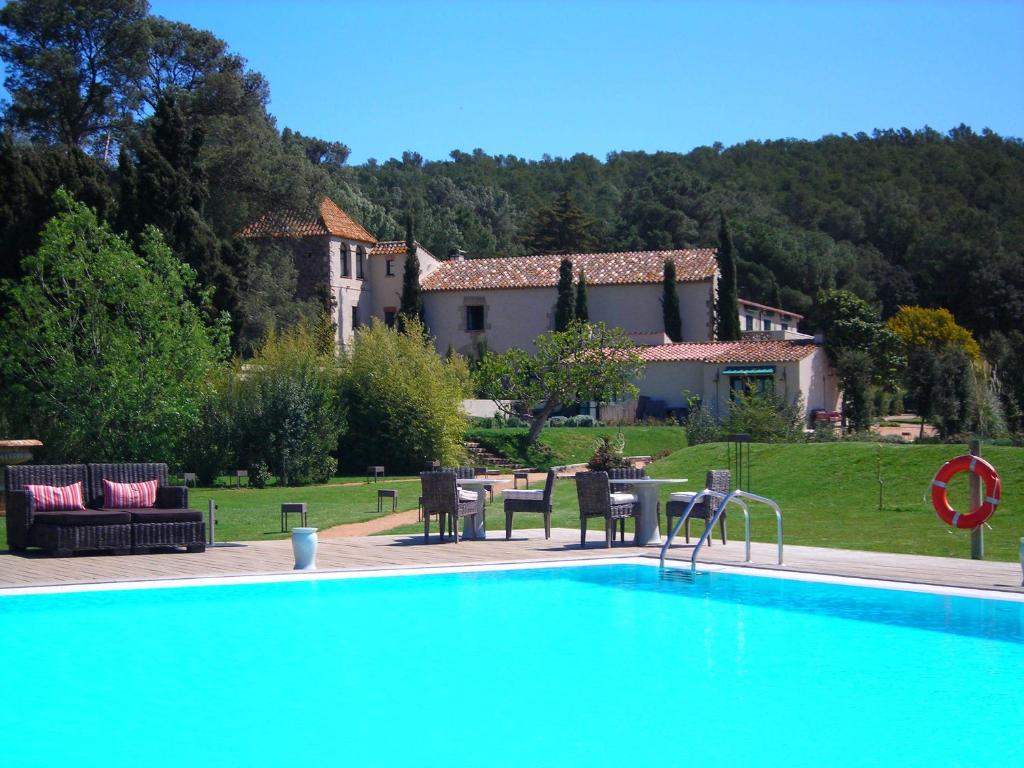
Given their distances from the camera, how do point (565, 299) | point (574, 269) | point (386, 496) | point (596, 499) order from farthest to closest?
point (574, 269)
point (565, 299)
point (386, 496)
point (596, 499)

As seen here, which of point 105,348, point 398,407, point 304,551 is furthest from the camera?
point 398,407

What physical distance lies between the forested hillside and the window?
8107 millimetres

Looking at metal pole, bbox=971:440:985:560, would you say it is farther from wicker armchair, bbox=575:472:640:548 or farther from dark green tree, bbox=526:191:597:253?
dark green tree, bbox=526:191:597:253

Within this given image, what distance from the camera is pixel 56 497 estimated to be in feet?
45.8

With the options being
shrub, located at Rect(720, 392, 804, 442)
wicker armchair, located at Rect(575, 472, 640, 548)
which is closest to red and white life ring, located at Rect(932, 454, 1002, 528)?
wicker armchair, located at Rect(575, 472, 640, 548)

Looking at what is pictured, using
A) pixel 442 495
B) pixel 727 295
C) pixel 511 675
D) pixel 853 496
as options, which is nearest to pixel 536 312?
pixel 727 295

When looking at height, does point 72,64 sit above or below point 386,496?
above

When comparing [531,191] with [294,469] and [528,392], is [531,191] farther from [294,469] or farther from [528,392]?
[294,469]

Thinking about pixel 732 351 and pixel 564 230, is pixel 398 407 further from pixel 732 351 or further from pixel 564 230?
pixel 564 230

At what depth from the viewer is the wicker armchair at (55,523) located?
527 inches

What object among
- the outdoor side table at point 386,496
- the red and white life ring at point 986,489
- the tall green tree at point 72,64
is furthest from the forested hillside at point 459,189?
the red and white life ring at point 986,489

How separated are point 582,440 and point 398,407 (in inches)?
296

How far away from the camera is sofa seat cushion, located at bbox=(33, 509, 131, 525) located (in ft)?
43.8

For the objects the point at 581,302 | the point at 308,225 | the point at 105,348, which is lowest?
the point at 105,348
